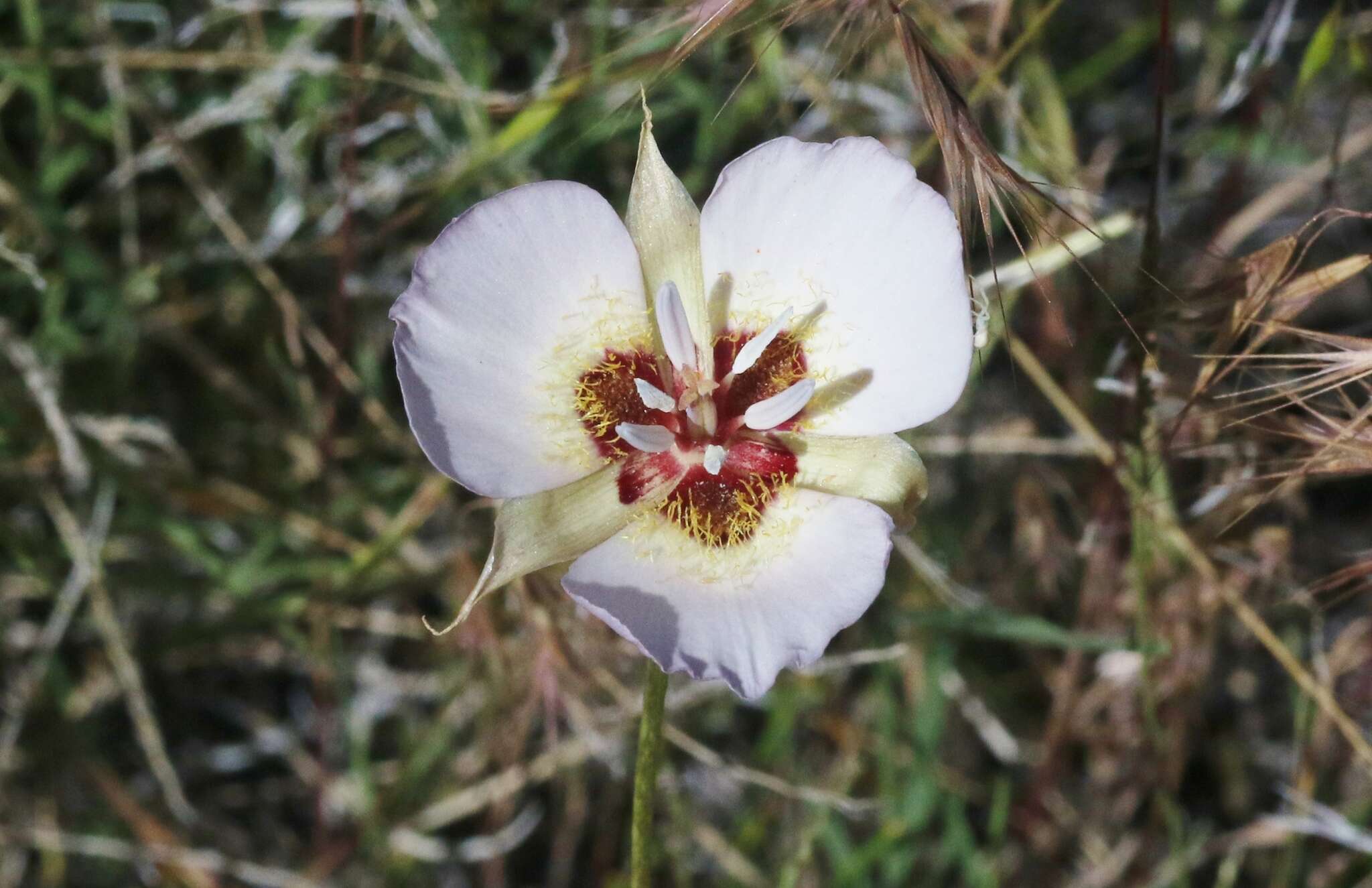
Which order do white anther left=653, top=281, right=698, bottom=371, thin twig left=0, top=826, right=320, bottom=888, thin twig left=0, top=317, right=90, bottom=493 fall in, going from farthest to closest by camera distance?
thin twig left=0, top=826, right=320, bottom=888 → thin twig left=0, top=317, right=90, bottom=493 → white anther left=653, top=281, right=698, bottom=371

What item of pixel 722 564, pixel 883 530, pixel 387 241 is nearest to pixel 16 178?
pixel 387 241

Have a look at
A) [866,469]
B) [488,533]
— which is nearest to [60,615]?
[488,533]

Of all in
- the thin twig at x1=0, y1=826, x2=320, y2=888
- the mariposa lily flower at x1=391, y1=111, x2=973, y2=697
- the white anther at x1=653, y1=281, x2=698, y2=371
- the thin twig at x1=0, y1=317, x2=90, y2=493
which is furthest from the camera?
the thin twig at x1=0, y1=826, x2=320, y2=888

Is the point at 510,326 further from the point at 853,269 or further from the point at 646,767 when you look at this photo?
the point at 646,767

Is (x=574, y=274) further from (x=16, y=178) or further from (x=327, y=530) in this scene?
(x=16, y=178)

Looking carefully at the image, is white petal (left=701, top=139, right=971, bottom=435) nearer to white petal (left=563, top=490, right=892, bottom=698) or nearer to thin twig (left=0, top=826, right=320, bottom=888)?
white petal (left=563, top=490, right=892, bottom=698)

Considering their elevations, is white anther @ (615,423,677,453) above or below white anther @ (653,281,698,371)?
below

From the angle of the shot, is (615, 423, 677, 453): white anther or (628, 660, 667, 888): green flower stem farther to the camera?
(615, 423, 677, 453): white anther

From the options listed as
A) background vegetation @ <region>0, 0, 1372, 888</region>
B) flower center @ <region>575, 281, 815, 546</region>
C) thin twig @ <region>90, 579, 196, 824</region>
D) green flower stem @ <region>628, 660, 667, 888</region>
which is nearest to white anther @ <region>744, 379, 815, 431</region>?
flower center @ <region>575, 281, 815, 546</region>
